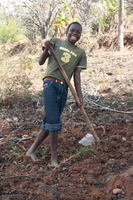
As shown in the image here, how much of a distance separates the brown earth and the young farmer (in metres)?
0.25

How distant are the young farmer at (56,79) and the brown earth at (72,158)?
0.83 ft

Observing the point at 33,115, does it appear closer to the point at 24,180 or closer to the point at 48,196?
the point at 24,180

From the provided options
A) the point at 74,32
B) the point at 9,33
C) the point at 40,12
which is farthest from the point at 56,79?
the point at 9,33

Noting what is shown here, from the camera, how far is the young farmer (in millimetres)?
2533

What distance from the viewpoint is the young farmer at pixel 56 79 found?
253cm

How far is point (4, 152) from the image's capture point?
3018 mm

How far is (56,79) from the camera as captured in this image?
2.58 metres

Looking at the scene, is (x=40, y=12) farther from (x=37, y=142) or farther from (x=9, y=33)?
(x=37, y=142)

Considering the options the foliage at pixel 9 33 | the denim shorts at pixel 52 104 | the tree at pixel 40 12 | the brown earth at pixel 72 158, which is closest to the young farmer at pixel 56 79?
the denim shorts at pixel 52 104

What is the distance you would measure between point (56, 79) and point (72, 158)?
3.10 ft

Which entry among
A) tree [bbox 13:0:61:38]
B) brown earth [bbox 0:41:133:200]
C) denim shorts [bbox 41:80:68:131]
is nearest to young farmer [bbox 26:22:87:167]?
denim shorts [bbox 41:80:68:131]

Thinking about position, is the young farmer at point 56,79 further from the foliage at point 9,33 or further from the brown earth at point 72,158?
the foliage at point 9,33

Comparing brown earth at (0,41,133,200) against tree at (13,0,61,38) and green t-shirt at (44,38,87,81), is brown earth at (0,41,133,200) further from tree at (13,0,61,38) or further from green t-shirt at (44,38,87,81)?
tree at (13,0,61,38)

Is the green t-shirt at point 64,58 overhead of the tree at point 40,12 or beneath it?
beneath
